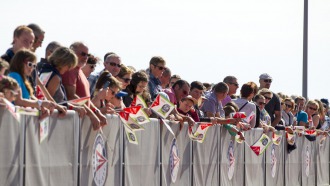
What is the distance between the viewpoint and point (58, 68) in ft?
36.8

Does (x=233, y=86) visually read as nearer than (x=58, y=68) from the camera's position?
No

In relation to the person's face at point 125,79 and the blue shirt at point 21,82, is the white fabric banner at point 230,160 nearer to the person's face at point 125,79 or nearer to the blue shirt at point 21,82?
the person's face at point 125,79

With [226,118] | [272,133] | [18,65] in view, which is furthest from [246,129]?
[18,65]

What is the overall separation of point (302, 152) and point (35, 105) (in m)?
17.0

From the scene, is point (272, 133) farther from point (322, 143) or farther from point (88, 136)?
point (88, 136)

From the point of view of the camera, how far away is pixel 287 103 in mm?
23500

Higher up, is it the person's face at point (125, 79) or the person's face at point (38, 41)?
the person's face at point (38, 41)

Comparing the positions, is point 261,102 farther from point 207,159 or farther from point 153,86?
point 153,86

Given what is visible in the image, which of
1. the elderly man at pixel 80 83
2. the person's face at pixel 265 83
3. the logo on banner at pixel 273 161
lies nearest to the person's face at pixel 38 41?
the elderly man at pixel 80 83

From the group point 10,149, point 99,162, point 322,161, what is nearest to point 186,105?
point 99,162

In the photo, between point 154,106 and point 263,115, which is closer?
point 154,106

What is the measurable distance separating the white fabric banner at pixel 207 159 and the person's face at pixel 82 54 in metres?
4.38

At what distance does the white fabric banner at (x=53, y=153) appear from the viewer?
387 inches

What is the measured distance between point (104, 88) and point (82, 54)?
19.5 inches
